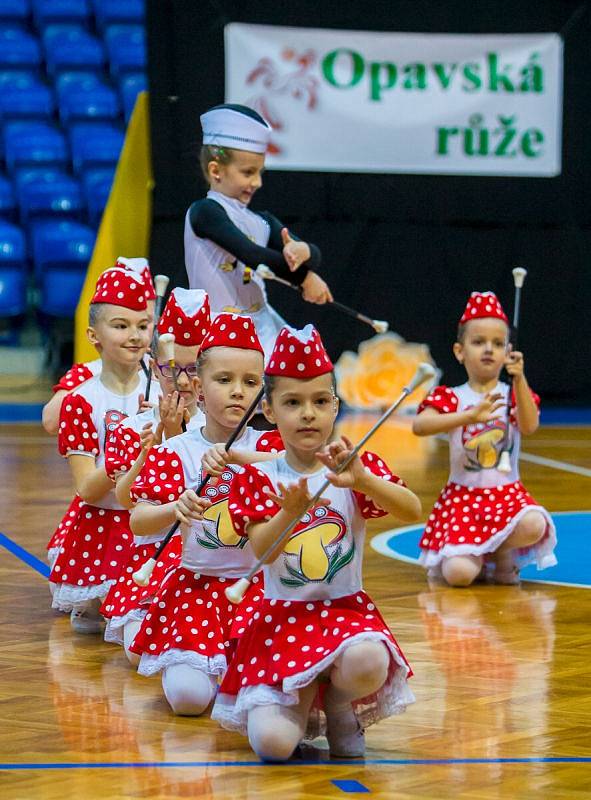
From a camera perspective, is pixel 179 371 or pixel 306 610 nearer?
pixel 306 610

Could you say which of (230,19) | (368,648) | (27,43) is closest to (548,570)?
(368,648)

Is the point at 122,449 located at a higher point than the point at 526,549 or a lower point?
higher

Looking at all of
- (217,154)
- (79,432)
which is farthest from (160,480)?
(217,154)

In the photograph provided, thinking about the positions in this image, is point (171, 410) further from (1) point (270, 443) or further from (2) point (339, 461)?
(2) point (339, 461)

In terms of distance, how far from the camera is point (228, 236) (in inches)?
226

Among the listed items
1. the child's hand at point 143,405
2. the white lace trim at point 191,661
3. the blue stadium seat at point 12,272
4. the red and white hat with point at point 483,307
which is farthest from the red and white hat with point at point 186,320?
the blue stadium seat at point 12,272

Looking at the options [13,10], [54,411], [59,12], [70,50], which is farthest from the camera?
[13,10]

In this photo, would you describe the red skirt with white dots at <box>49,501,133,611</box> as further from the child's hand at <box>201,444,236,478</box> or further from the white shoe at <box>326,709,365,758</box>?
the white shoe at <box>326,709,365,758</box>

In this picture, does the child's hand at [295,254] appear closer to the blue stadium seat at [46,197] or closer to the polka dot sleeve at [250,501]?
the polka dot sleeve at [250,501]

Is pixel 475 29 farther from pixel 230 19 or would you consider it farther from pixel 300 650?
pixel 300 650

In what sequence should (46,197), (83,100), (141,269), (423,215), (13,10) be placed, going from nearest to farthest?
1. (141,269)
2. (423,215)
3. (46,197)
4. (83,100)
5. (13,10)

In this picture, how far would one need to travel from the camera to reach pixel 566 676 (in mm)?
4172

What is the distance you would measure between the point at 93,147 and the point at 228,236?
301 inches

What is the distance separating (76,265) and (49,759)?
887 cm
